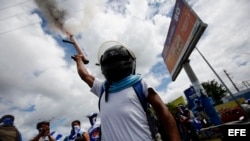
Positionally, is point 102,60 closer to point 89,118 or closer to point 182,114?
point 89,118

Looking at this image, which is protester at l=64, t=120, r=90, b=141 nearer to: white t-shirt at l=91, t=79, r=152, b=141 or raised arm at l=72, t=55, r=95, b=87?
raised arm at l=72, t=55, r=95, b=87

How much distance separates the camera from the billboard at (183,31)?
29.2 ft

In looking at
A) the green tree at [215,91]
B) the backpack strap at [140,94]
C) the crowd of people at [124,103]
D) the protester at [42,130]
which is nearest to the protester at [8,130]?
the protester at [42,130]

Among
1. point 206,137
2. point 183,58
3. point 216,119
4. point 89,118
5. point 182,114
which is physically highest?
point 183,58

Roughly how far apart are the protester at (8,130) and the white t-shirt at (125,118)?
2.50 m

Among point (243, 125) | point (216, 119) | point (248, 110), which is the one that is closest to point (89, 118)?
point (243, 125)

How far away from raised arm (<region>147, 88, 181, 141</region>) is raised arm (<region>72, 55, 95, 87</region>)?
2.15 feet

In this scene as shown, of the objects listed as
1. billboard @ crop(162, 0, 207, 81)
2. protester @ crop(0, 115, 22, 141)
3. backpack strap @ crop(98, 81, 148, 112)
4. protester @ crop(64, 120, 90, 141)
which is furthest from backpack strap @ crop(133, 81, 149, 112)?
billboard @ crop(162, 0, 207, 81)

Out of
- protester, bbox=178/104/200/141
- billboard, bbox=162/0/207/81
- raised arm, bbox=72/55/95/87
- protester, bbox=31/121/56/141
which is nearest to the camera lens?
raised arm, bbox=72/55/95/87

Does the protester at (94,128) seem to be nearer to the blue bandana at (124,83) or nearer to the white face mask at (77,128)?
the white face mask at (77,128)

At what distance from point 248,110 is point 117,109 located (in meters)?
6.31

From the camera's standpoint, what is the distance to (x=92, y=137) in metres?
5.27

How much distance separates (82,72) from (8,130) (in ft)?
7.53

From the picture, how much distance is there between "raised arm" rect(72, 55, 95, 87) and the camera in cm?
182
